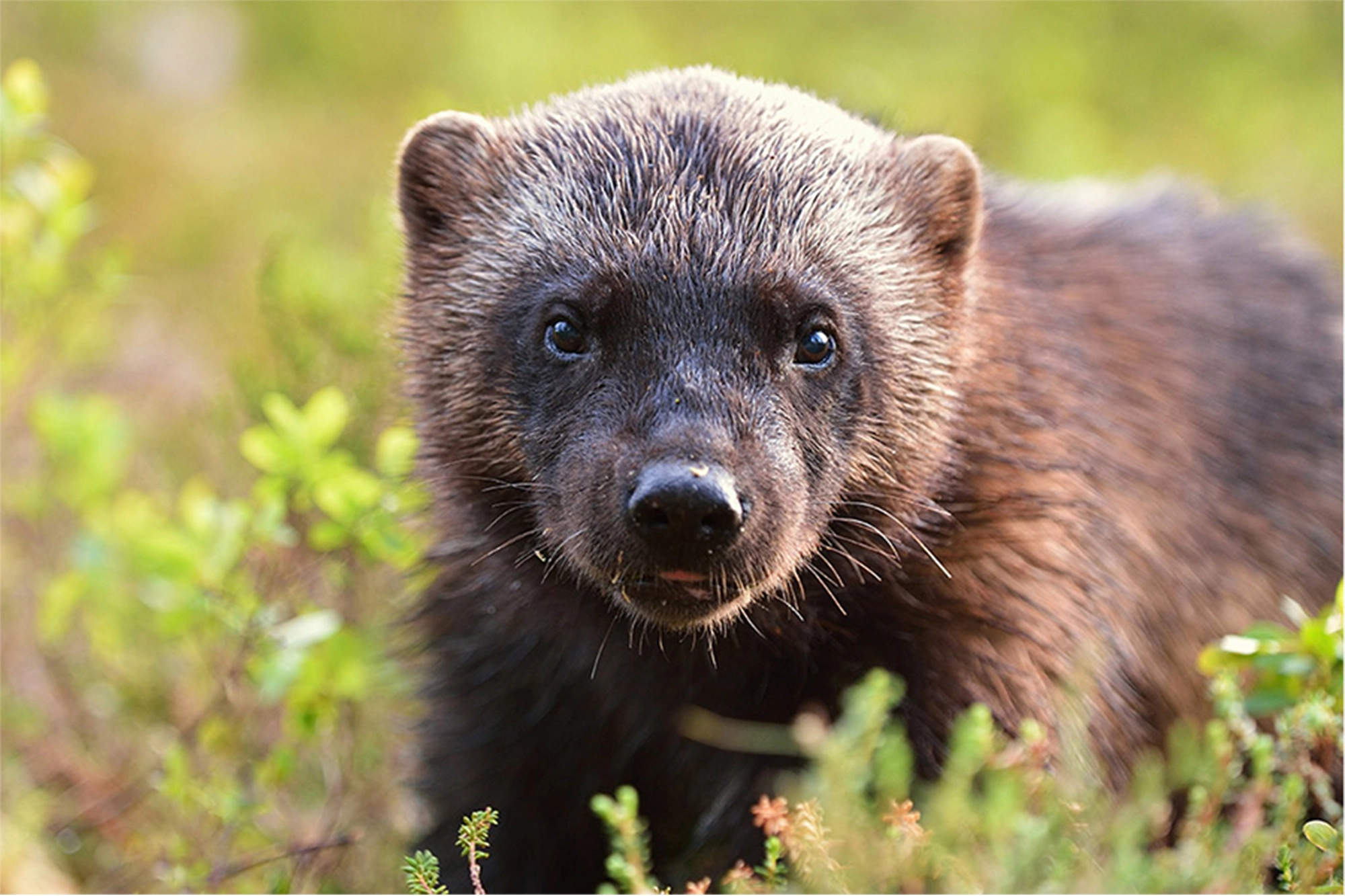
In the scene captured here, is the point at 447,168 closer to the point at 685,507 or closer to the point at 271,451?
the point at 271,451

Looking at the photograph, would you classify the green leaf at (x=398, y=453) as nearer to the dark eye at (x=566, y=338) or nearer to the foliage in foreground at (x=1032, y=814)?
the dark eye at (x=566, y=338)

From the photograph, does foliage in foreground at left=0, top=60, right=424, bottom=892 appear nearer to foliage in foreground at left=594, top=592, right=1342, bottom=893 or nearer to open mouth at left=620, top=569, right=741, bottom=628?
open mouth at left=620, top=569, right=741, bottom=628

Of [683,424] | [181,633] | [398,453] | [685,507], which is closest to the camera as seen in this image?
[685,507]

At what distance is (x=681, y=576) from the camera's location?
303cm

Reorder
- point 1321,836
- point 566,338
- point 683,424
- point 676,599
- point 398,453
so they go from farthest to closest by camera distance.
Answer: point 398,453 → point 566,338 → point 676,599 → point 683,424 → point 1321,836

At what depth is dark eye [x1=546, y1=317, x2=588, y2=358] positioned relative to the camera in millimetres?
3314

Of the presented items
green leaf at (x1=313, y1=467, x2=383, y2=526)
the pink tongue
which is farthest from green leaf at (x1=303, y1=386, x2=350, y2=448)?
the pink tongue

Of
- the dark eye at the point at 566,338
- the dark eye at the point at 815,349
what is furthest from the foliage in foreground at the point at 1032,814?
the dark eye at the point at 566,338

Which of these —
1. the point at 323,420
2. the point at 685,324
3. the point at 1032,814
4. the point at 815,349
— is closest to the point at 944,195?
the point at 815,349

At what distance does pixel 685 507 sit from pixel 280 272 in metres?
3.01

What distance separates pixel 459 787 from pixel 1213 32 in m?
10.8

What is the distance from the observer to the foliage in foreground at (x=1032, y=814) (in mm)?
2410

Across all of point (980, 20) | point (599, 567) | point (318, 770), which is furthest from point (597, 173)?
point (980, 20)

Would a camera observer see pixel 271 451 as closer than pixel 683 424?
No
